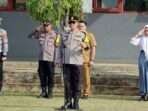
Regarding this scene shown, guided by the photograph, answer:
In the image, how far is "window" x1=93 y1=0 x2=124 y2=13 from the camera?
2395cm

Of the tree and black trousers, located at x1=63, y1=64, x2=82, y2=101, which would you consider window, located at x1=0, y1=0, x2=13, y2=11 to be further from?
black trousers, located at x1=63, y1=64, x2=82, y2=101

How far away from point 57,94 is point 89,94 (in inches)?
33.1

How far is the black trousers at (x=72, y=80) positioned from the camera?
14734 mm

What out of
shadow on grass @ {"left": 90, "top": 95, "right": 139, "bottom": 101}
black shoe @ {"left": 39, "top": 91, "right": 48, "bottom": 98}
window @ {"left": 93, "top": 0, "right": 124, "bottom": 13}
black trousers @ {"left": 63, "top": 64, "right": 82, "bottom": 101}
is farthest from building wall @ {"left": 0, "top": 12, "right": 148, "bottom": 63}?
black trousers @ {"left": 63, "top": 64, "right": 82, "bottom": 101}

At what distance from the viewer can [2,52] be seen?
17062 millimetres

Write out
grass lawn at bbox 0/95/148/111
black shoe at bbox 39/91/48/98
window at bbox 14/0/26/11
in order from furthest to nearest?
1. window at bbox 14/0/26/11
2. black shoe at bbox 39/91/48/98
3. grass lawn at bbox 0/95/148/111

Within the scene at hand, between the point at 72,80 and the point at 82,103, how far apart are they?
115 cm

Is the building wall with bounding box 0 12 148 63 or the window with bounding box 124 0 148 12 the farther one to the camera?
the window with bounding box 124 0 148 12

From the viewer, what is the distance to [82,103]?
1580 centimetres

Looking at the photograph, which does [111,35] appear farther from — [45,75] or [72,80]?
[72,80]

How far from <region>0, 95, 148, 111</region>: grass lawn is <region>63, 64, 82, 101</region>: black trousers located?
388 mm

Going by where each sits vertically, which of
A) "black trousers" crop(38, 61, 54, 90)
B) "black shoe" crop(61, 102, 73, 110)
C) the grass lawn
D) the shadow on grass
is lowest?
the shadow on grass

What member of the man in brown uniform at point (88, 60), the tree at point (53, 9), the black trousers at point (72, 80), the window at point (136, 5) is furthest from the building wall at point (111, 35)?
the black trousers at point (72, 80)

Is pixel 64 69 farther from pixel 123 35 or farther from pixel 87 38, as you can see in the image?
pixel 123 35
